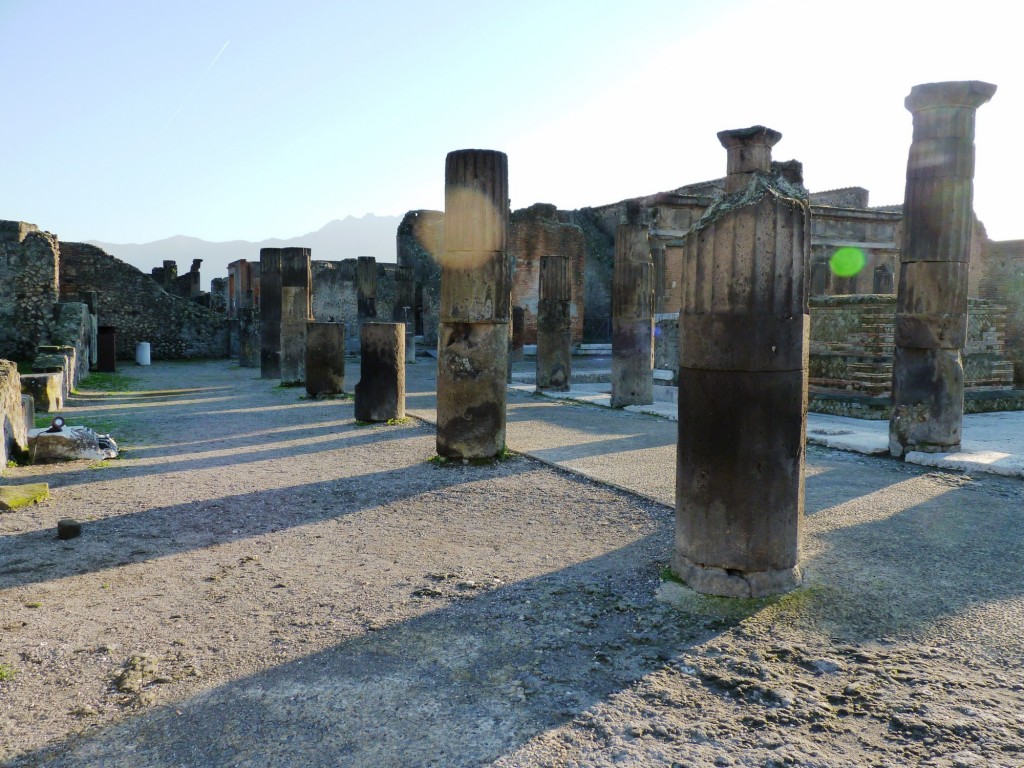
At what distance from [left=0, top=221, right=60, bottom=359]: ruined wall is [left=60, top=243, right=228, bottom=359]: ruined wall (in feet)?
18.5

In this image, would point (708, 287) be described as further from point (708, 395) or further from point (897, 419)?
point (897, 419)

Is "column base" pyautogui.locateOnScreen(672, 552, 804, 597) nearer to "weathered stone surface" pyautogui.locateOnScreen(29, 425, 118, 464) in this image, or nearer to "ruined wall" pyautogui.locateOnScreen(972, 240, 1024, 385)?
"weathered stone surface" pyautogui.locateOnScreen(29, 425, 118, 464)

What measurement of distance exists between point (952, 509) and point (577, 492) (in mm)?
2770

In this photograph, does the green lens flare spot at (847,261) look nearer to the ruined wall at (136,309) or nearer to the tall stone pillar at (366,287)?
the tall stone pillar at (366,287)

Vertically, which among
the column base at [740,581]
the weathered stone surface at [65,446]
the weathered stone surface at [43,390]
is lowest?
the column base at [740,581]

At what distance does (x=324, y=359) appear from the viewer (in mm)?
12891

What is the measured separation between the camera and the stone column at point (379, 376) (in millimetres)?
10258

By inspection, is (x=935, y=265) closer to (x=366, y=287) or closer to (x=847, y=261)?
(x=366, y=287)

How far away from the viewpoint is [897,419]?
7.81 metres

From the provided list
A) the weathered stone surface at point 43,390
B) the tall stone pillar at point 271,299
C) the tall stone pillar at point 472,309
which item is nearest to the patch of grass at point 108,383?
the tall stone pillar at point 271,299

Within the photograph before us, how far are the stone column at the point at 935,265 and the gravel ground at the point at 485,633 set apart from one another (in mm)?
1303

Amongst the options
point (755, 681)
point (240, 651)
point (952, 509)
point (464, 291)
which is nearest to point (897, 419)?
point (952, 509)

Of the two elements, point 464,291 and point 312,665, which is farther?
point 464,291

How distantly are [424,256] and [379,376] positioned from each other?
19.2 m
